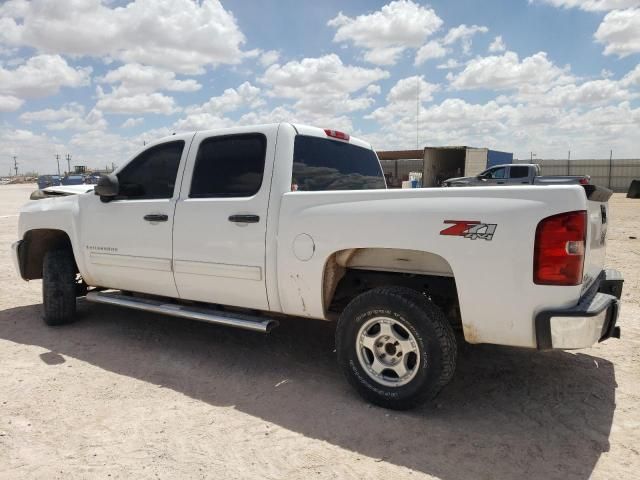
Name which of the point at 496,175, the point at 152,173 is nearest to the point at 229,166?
the point at 152,173

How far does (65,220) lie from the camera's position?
5.00 meters

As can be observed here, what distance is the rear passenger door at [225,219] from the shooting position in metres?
3.73

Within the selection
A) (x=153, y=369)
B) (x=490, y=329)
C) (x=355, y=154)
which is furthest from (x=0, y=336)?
(x=490, y=329)

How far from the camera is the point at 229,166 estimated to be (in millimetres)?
4059

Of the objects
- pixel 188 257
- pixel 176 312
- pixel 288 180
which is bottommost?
pixel 176 312

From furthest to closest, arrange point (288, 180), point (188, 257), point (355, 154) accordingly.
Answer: point (355, 154) → point (188, 257) → point (288, 180)

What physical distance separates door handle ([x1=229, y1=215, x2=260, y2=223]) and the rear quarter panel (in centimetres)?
41

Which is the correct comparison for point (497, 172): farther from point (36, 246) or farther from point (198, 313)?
point (198, 313)

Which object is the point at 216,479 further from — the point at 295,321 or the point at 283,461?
the point at 295,321

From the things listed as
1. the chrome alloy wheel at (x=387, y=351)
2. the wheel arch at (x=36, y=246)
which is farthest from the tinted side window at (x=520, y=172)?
the chrome alloy wheel at (x=387, y=351)

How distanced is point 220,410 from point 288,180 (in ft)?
5.55

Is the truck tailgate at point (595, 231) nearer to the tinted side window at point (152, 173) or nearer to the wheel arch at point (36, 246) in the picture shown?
the tinted side window at point (152, 173)

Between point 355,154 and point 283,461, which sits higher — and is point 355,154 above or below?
above

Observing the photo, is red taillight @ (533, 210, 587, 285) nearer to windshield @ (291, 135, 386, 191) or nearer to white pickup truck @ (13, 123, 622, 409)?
white pickup truck @ (13, 123, 622, 409)
